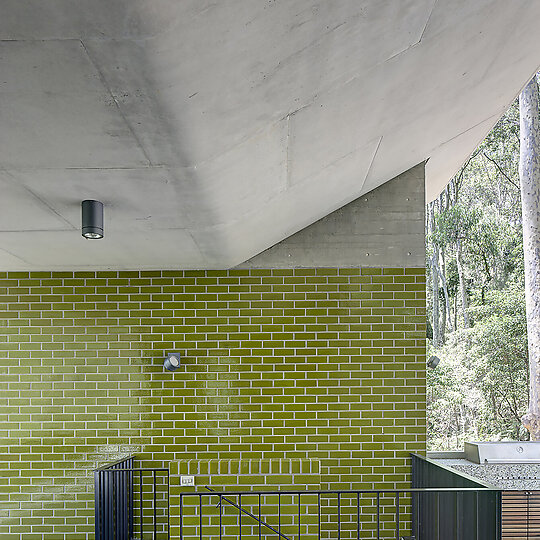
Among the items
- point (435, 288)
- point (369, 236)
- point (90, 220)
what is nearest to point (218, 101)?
point (90, 220)

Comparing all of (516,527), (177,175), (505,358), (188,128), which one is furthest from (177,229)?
(505,358)

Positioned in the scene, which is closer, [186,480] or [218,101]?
[218,101]

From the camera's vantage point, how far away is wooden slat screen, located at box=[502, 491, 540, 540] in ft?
16.9

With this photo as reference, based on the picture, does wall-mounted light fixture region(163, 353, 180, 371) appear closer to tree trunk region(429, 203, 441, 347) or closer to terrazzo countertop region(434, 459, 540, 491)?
terrazzo countertop region(434, 459, 540, 491)

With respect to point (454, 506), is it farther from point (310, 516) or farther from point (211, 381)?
point (211, 381)

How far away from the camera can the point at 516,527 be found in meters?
5.19

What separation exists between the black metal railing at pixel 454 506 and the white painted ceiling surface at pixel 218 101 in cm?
213

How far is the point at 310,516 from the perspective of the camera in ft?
17.8

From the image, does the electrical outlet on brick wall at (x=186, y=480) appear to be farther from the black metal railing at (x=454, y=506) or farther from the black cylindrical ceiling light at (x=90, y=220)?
the black cylindrical ceiling light at (x=90, y=220)

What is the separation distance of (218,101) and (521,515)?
443 cm

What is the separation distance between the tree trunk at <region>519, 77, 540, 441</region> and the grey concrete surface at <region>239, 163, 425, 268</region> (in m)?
6.48

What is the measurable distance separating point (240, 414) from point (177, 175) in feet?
11.5

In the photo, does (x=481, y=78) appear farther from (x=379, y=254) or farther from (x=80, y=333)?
(x=80, y=333)

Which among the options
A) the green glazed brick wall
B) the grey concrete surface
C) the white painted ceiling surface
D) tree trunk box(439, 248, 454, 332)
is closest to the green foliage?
tree trunk box(439, 248, 454, 332)
